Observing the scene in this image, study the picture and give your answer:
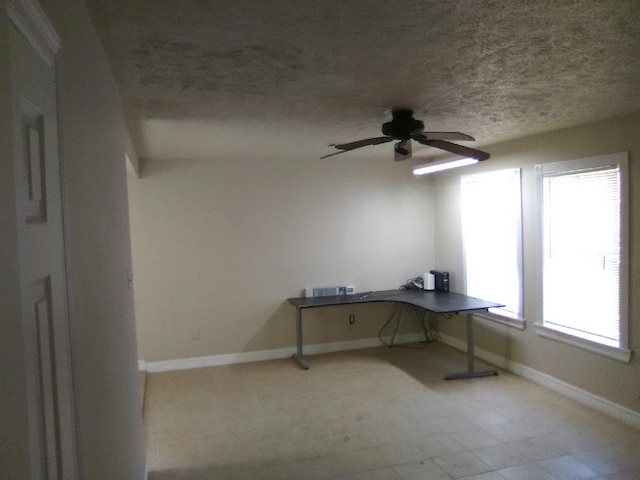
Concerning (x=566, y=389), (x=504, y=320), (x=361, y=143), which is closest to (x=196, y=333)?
(x=361, y=143)

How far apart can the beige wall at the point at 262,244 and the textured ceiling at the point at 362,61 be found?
5.27 ft

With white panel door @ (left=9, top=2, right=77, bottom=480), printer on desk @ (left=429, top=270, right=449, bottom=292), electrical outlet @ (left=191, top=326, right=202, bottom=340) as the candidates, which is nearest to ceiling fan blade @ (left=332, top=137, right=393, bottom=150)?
white panel door @ (left=9, top=2, right=77, bottom=480)

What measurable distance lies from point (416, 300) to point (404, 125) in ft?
8.28

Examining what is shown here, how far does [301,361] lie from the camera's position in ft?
16.9

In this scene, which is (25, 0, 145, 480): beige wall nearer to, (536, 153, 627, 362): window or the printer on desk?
(536, 153, 627, 362): window

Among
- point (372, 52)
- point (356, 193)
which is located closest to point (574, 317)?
point (356, 193)

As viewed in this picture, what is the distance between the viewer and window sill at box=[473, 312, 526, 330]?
4590mm

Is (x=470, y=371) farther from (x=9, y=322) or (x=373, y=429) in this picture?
(x=9, y=322)

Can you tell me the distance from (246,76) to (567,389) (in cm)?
376

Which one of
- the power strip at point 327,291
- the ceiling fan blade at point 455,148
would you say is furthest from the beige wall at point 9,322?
the power strip at point 327,291

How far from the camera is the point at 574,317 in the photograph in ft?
13.2

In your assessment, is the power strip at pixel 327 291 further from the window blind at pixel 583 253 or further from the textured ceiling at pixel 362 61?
the textured ceiling at pixel 362 61

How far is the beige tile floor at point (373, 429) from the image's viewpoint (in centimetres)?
300

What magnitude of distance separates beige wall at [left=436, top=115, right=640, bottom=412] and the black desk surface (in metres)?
0.39
